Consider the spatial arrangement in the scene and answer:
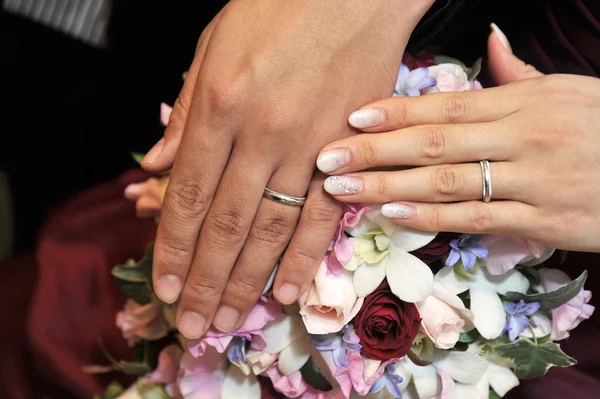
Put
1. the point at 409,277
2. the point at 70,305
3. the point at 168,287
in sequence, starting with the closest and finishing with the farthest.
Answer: the point at 409,277 → the point at 168,287 → the point at 70,305

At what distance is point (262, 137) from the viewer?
747 millimetres

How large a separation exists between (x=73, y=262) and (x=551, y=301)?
974 millimetres

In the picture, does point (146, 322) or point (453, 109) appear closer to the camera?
point (453, 109)

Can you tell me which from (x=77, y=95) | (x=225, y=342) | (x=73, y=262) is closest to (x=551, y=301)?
(x=225, y=342)

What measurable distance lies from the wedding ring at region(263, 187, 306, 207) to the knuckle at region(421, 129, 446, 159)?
173 mm

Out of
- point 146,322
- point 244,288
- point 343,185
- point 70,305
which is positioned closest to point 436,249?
point 343,185

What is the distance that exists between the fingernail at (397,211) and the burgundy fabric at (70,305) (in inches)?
28.2

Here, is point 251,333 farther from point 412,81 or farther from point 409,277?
point 412,81

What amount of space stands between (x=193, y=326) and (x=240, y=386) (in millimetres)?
118

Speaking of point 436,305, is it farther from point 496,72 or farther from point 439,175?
point 496,72

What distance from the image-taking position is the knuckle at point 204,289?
0.82 metres

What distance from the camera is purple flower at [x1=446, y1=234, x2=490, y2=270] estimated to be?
739mm

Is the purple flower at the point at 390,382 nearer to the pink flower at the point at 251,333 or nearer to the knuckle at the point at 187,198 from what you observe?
the pink flower at the point at 251,333

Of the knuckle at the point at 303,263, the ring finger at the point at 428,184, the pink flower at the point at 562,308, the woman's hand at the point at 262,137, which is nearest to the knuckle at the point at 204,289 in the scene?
the woman's hand at the point at 262,137
